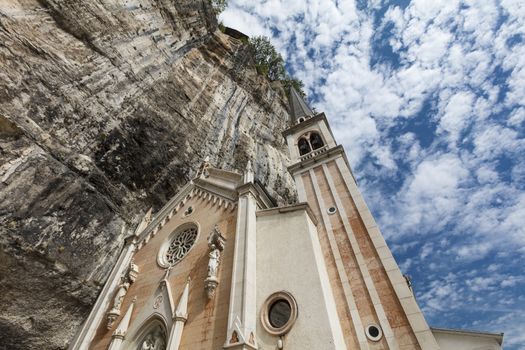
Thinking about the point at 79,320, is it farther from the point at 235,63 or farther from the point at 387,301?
the point at 235,63

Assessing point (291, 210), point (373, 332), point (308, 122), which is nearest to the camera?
point (373, 332)

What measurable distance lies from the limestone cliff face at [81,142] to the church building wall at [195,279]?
6.79ft

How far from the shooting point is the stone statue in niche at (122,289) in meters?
9.17

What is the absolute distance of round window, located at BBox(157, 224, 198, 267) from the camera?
10.1m

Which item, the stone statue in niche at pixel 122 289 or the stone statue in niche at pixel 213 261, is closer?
the stone statue in niche at pixel 213 261

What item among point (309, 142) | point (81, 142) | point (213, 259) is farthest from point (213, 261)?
point (309, 142)

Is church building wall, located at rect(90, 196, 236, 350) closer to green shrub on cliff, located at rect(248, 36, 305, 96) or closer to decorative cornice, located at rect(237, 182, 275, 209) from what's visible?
decorative cornice, located at rect(237, 182, 275, 209)

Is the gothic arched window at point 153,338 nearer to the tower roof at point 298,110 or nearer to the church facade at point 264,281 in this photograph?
the church facade at point 264,281

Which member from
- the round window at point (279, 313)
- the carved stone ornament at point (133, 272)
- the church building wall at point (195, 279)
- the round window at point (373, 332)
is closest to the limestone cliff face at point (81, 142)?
the carved stone ornament at point (133, 272)

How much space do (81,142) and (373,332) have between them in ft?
40.5

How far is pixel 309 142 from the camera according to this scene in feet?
45.0

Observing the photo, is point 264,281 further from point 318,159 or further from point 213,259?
point 318,159

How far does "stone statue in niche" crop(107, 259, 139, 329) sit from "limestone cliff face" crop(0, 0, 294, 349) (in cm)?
148

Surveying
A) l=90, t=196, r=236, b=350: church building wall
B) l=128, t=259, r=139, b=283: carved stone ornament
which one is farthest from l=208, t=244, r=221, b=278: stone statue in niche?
l=128, t=259, r=139, b=283: carved stone ornament
